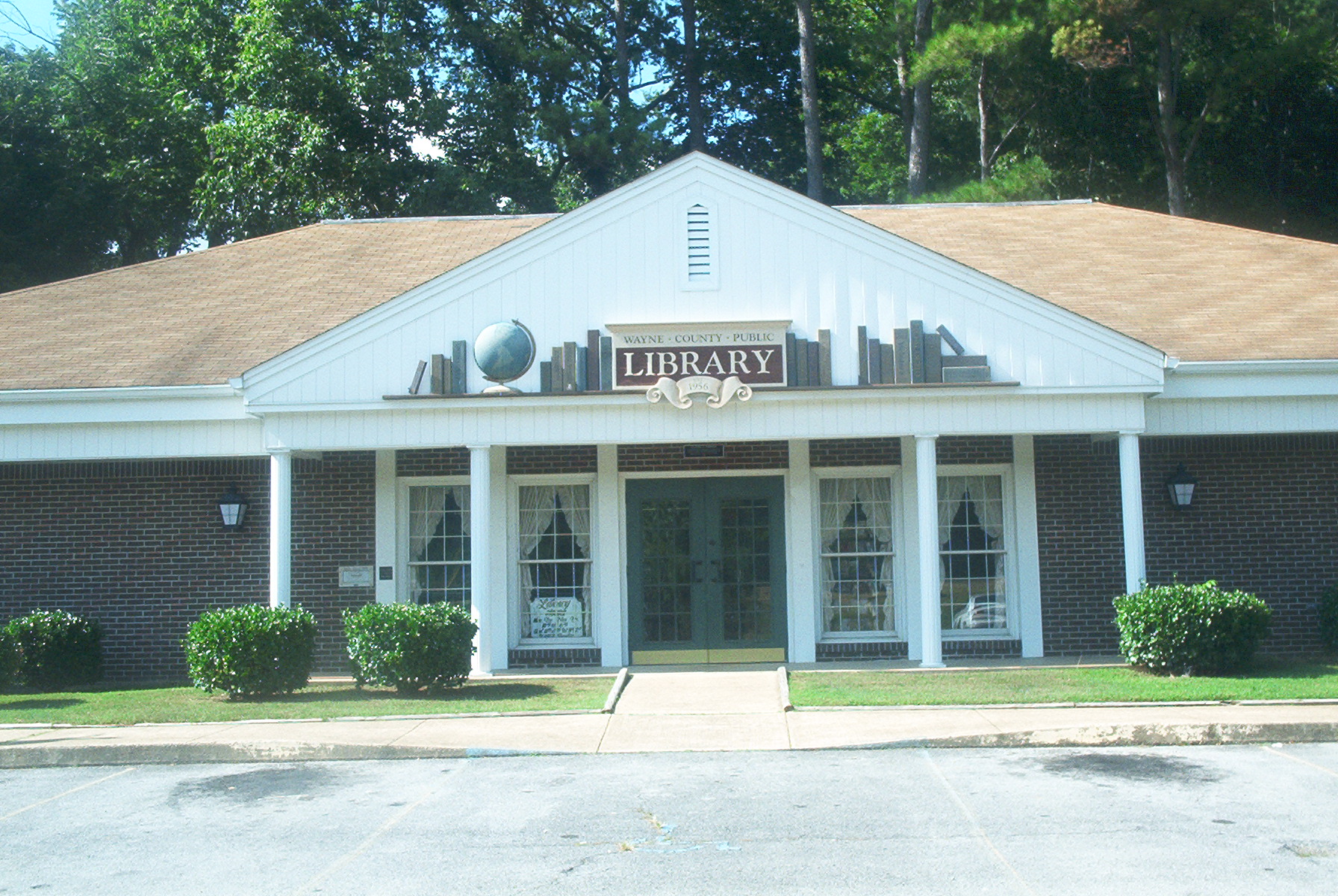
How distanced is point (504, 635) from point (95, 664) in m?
4.73

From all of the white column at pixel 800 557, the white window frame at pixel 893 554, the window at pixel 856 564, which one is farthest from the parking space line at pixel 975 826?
the window at pixel 856 564

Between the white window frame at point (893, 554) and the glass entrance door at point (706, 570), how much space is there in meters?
0.42

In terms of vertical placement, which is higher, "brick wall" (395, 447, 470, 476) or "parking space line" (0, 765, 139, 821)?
"brick wall" (395, 447, 470, 476)

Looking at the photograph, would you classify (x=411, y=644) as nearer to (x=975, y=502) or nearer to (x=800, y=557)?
(x=800, y=557)

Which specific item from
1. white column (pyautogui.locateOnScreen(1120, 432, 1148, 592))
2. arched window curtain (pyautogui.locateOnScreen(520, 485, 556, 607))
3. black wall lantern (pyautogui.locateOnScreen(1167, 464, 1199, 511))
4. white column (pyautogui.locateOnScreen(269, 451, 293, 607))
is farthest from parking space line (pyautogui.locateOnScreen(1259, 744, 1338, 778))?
white column (pyautogui.locateOnScreen(269, 451, 293, 607))

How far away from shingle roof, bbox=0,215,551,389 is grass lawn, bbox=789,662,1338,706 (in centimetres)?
766

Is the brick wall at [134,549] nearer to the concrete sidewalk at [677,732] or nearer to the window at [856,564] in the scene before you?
the concrete sidewalk at [677,732]

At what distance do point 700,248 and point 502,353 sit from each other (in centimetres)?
254

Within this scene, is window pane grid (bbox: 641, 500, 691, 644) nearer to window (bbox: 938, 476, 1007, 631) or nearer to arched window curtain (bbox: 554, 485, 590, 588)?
arched window curtain (bbox: 554, 485, 590, 588)

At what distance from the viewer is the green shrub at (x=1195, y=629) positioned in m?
13.0

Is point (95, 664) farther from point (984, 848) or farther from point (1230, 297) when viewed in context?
point (1230, 297)

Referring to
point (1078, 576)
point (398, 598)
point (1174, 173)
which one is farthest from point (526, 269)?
point (1174, 173)

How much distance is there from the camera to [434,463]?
15.5 meters

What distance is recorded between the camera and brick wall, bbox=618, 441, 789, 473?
50.7 feet
